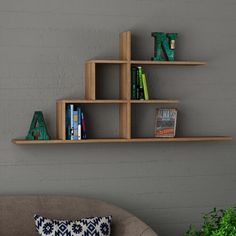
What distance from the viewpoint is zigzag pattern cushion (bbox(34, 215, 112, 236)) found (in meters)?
3.92

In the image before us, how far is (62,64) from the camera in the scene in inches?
170

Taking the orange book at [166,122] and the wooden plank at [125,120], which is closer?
the wooden plank at [125,120]

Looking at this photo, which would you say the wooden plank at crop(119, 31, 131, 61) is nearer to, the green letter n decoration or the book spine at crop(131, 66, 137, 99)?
the book spine at crop(131, 66, 137, 99)

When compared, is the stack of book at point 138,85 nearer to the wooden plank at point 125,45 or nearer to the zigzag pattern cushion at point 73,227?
the wooden plank at point 125,45

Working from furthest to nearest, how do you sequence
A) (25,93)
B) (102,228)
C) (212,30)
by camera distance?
(212,30)
(25,93)
(102,228)

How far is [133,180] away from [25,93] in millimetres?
918

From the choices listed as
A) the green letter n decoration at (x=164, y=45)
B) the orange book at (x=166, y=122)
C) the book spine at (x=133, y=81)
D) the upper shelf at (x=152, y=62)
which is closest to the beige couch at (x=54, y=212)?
the orange book at (x=166, y=122)

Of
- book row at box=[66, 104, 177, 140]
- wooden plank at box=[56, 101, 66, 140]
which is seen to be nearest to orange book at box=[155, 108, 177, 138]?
book row at box=[66, 104, 177, 140]

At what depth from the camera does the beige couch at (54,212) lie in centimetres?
407

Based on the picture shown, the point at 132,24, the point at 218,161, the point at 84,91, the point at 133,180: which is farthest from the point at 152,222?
the point at 132,24

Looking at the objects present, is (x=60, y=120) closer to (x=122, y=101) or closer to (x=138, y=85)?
(x=122, y=101)

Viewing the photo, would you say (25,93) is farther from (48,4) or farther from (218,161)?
(218,161)

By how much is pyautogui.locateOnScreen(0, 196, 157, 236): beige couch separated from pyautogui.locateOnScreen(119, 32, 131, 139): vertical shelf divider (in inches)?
19.4

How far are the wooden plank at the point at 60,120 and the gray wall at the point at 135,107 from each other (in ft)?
0.19
